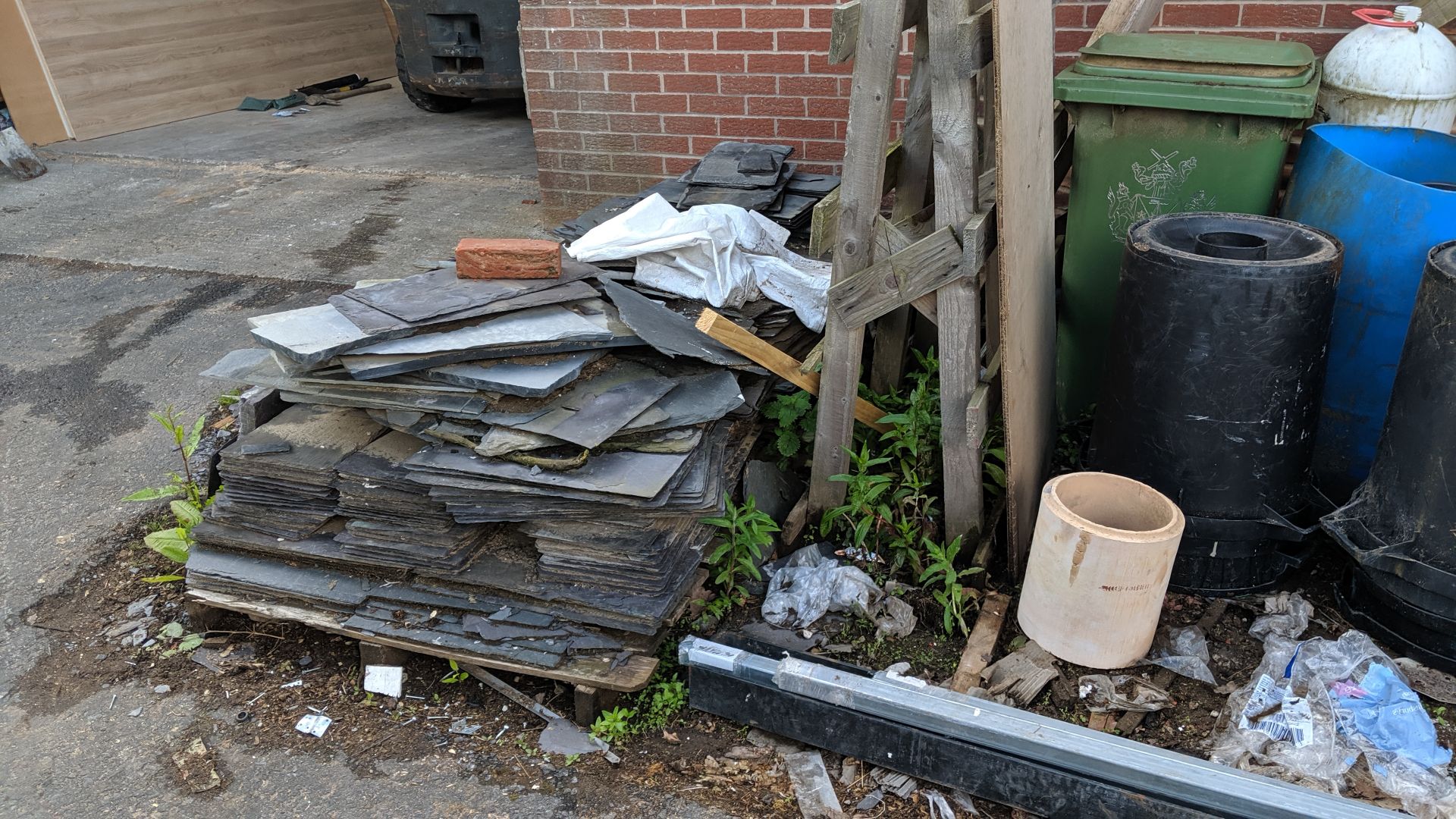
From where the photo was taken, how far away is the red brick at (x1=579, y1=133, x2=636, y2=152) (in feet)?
17.7

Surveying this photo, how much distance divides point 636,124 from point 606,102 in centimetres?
20

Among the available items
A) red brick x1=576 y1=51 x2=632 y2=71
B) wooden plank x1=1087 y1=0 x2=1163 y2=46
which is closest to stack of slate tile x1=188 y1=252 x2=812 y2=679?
wooden plank x1=1087 y1=0 x2=1163 y2=46

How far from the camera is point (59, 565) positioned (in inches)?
138

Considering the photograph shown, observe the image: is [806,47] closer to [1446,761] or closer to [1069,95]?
[1069,95]

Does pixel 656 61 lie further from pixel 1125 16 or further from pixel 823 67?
pixel 1125 16

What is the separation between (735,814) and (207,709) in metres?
1.59

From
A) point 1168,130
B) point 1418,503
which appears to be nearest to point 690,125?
point 1168,130

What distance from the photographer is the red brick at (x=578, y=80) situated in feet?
17.4

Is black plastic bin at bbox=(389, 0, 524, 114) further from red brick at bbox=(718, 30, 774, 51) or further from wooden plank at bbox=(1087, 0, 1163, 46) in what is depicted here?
wooden plank at bbox=(1087, 0, 1163, 46)

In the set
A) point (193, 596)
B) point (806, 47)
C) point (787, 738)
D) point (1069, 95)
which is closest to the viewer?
point (787, 738)

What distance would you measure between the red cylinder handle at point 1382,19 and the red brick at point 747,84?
244cm

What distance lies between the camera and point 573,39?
5.24 meters

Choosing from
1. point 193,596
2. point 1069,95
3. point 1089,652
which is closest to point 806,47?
point 1069,95

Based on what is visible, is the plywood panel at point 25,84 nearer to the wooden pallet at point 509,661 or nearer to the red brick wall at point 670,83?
the red brick wall at point 670,83
